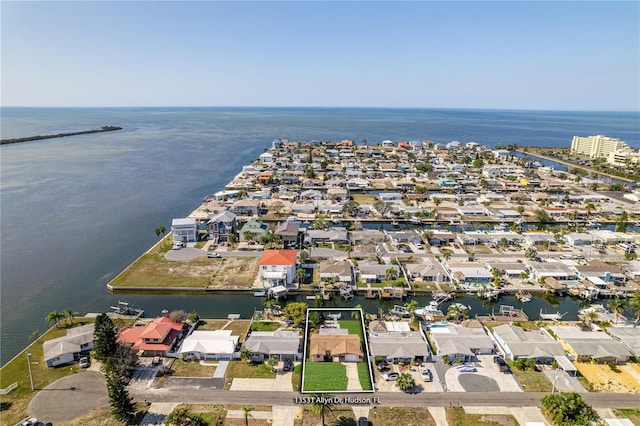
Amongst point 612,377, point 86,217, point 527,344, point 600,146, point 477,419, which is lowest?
point 612,377

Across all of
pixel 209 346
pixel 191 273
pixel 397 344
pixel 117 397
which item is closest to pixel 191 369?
pixel 209 346

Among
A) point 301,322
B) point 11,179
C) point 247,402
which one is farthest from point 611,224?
point 11,179

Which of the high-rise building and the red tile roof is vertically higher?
the high-rise building

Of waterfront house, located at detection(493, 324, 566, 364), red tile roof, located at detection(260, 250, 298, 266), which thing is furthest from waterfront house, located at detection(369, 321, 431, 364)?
red tile roof, located at detection(260, 250, 298, 266)

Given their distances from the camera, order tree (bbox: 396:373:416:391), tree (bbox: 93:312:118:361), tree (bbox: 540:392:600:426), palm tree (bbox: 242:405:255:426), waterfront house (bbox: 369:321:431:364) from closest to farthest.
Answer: tree (bbox: 540:392:600:426)
palm tree (bbox: 242:405:255:426)
tree (bbox: 396:373:416:391)
tree (bbox: 93:312:118:361)
waterfront house (bbox: 369:321:431:364)

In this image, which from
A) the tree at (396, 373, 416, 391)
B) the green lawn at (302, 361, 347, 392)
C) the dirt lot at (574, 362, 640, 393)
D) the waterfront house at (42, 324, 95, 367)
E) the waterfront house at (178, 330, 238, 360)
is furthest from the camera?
the waterfront house at (178, 330, 238, 360)

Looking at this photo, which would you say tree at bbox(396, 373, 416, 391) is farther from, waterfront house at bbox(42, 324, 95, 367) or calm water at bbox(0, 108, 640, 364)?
waterfront house at bbox(42, 324, 95, 367)

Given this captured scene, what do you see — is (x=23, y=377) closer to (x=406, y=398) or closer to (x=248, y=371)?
(x=248, y=371)
